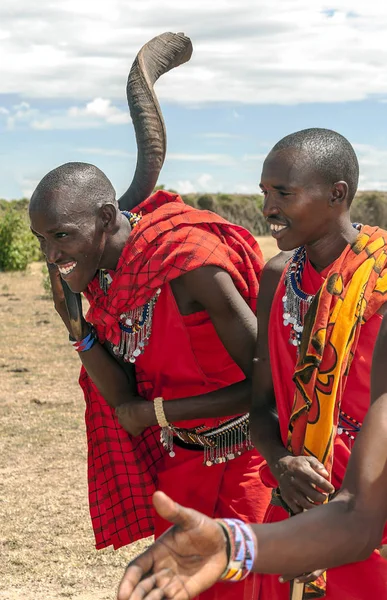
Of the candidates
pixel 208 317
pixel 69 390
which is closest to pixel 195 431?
pixel 208 317

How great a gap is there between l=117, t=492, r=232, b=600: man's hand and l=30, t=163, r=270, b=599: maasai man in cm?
168

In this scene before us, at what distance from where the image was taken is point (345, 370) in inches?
106

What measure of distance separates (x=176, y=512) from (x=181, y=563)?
5.0 inches

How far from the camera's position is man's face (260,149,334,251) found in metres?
2.89

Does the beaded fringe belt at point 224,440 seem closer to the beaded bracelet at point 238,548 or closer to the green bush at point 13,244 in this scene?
the beaded bracelet at point 238,548

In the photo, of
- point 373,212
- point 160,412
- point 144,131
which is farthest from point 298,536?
point 373,212

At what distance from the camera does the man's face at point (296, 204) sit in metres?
2.89

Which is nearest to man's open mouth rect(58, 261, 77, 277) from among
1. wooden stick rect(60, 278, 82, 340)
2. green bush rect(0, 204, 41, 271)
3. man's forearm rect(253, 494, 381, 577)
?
wooden stick rect(60, 278, 82, 340)

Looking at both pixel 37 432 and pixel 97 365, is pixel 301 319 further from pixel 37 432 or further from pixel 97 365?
pixel 37 432

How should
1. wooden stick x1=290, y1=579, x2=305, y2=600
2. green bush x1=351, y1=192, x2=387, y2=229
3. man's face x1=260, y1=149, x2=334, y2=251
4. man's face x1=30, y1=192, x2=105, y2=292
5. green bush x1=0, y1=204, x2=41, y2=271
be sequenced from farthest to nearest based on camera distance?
green bush x1=351, y1=192, x2=387, y2=229 < green bush x1=0, y1=204, x2=41, y2=271 < man's face x1=30, y1=192, x2=105, y2=292 < man's face x1=260, y1=149, x2=334, y2=251 < wooden stick x1=290, y1=579, x2=305, y2=600

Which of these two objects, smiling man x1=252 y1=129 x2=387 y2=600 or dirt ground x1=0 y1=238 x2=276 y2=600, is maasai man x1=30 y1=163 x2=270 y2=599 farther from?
dirt ground x1=0 y1=238 x2=276 y2=600

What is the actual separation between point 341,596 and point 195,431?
1.04 meters

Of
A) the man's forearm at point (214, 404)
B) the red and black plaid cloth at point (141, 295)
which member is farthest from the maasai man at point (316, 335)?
the red and black plaid cloth at point (141, 295)

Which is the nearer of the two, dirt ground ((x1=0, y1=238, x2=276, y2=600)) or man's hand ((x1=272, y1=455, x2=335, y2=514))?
man's hand ((x1=272, y1=455, x2=335, y2=514))
